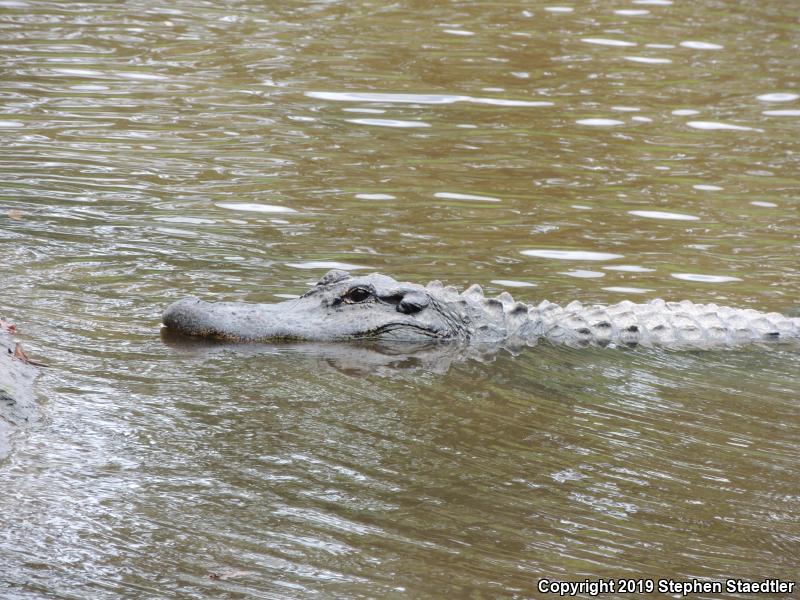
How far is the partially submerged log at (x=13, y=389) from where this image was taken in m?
4.94

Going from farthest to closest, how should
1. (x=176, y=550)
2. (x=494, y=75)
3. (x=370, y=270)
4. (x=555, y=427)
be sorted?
(x=494, y=75) < (x=370, y=270) < (x=555, y=427) < (x=176, y=550)

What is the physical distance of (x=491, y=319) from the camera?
740 centimetres

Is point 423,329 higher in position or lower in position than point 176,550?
lower

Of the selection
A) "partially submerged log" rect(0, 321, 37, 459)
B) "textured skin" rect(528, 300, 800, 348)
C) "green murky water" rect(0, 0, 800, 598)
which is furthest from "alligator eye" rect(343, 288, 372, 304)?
"partially submerged log" rect(0, 321, 37, 459)

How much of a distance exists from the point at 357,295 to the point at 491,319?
840 mm

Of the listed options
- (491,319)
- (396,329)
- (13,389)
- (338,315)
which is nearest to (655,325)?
(491,319)

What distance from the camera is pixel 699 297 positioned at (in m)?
8.32

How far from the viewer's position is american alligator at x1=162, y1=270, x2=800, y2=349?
280 inches

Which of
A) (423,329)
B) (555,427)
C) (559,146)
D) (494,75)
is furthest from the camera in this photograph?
(494,75)

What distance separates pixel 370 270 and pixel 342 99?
4.72 m

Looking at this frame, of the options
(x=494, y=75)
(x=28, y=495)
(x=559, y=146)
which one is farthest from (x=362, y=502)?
(x=494, y=75)

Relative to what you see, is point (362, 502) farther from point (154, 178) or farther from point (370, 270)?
point (154, 178)
